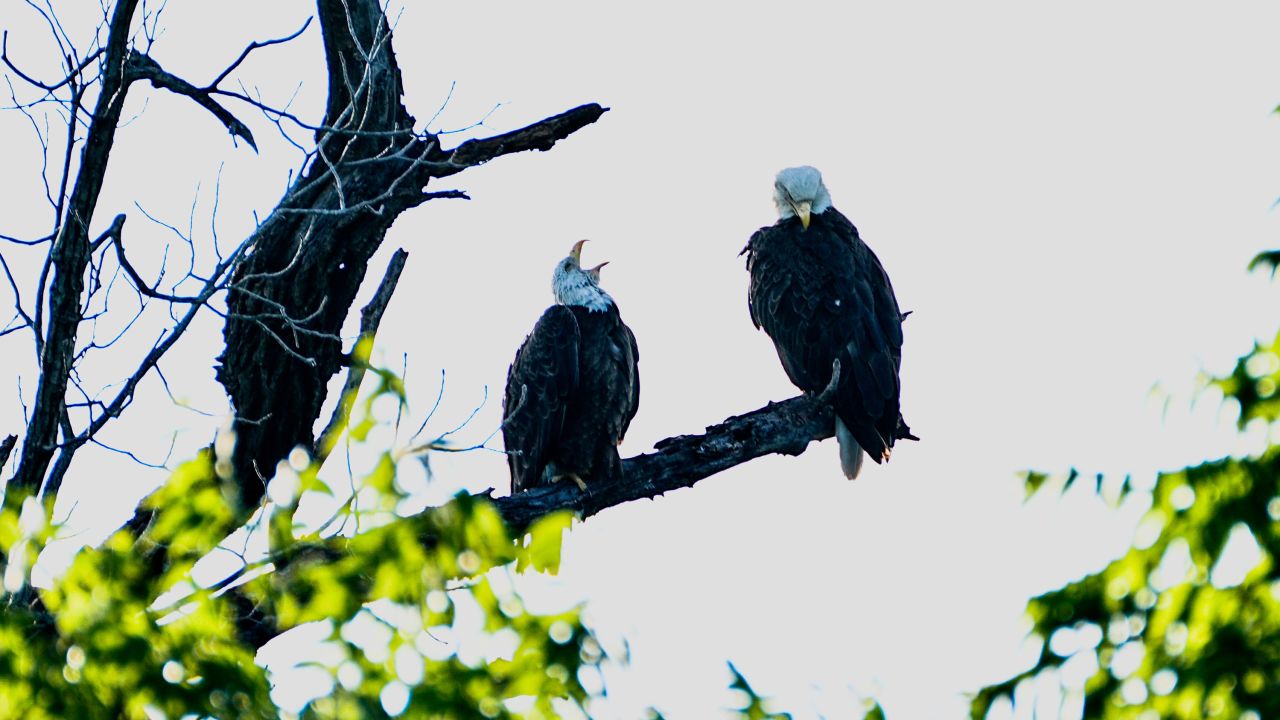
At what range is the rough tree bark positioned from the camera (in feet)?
19.4

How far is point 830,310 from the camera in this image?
320 inches

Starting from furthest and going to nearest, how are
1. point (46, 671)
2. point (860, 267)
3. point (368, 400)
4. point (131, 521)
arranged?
1. point (860, 267)
2. point (131, 521)
3. point (368, 400)
4. point (46, 671)

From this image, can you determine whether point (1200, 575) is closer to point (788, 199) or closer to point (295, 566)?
point (295, 566)

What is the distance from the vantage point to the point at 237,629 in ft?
16.3

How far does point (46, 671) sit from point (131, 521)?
3148 millimetres

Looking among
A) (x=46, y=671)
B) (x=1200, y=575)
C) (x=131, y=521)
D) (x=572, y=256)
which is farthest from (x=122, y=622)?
(x=572, y=256)

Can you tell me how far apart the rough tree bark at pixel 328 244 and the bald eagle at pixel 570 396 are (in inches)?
46.7

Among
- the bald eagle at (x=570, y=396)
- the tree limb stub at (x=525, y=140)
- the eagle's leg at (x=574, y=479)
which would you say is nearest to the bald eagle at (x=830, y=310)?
the bald eagle at (x=570, y=396)

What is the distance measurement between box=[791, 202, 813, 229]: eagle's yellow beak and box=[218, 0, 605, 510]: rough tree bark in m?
2.67

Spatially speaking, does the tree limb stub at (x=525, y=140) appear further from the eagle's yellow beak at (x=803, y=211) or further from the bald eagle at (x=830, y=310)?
the eagle's yellow beak at (x=803, y=211)

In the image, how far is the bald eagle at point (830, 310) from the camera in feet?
25.8

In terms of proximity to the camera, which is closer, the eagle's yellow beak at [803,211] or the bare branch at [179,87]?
the bare branch at [179,87]

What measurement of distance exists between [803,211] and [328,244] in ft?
10.3

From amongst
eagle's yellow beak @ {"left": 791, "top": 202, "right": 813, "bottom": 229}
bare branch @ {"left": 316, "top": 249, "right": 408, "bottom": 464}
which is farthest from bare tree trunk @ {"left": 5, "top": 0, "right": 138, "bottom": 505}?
eagle's yellow beak @ {"left": 791, "top": 202, "right": 813, "bottom": 229}
